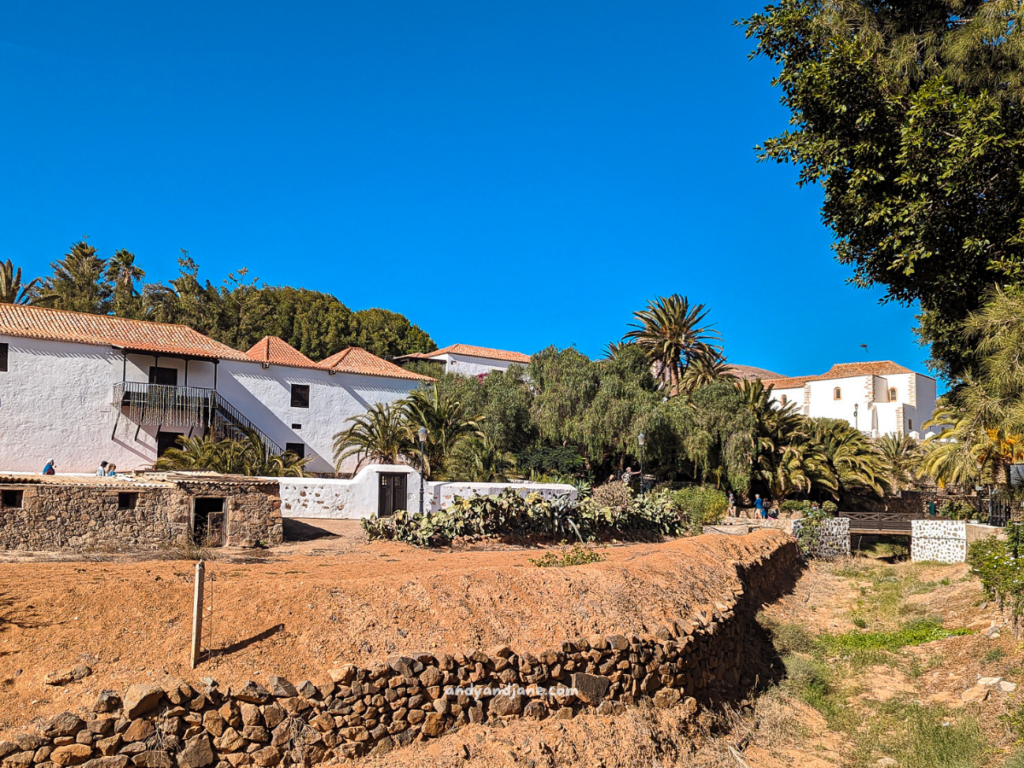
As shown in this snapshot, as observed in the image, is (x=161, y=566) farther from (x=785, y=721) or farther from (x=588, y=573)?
(x=785, y=721)

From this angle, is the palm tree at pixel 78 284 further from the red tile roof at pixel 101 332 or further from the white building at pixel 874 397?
the white building at pixel 874 397

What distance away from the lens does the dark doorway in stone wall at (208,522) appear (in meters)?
13.9

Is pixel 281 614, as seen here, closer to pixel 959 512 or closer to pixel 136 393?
pixel 136 393

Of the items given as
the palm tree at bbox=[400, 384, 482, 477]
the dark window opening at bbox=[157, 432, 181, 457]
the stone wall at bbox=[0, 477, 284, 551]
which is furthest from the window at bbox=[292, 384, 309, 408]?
the stone wall at bbox=[0, 477, 284, 551]

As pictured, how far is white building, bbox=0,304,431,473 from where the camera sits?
2509 centimetres

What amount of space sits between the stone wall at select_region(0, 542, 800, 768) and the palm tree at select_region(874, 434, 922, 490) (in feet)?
105

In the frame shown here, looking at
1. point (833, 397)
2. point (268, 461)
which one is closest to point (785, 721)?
point (268, 461)

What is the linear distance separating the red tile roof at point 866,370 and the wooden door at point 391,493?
153 feet

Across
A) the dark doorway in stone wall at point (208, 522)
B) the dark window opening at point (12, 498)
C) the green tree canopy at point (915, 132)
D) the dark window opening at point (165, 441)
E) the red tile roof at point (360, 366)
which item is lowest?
the dark doorway in stone wall at point (208, 522)

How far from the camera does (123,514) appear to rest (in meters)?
13.4

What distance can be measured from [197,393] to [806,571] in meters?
22.6

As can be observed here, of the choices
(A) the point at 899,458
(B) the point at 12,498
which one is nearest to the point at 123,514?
(B) the point at 12,498

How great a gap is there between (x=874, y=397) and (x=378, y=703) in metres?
56.6

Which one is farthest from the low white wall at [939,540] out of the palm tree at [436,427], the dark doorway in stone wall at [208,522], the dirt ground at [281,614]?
the dark doorway in stone wall at [208,522]
